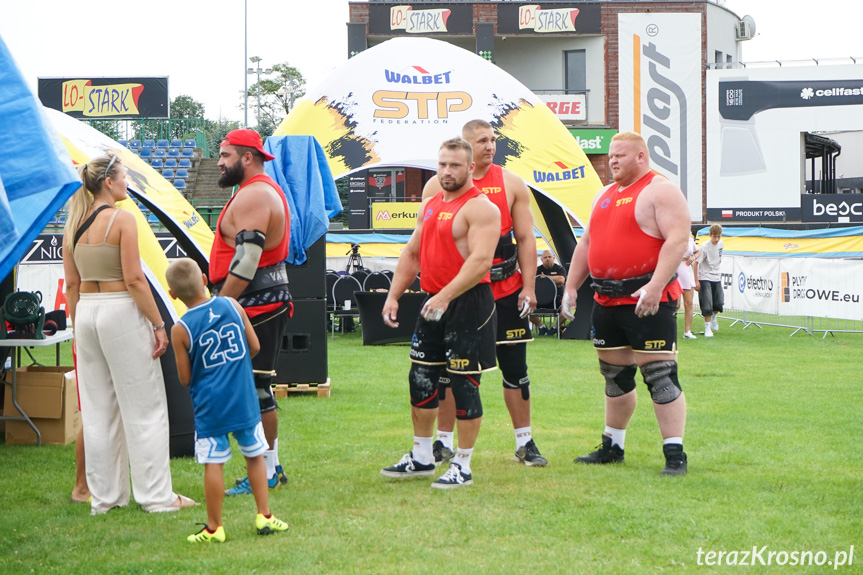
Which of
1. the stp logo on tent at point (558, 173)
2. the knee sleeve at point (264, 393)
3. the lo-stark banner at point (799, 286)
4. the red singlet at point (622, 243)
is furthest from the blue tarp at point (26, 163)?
the lo-stark banner at point (799, 286)

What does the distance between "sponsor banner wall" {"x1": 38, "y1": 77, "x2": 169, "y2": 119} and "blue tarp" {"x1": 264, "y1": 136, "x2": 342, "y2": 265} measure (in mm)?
32925

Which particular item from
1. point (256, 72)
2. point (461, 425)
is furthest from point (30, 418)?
point (256, 72)

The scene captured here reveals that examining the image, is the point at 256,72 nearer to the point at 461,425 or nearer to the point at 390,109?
the point at 390,109

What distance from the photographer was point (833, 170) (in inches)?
1550

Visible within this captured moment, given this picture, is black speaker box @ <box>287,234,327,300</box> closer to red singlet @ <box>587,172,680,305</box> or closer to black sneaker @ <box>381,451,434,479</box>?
black sneaker @ <box>381,451,434,479</box>

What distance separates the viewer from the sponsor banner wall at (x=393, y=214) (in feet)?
107

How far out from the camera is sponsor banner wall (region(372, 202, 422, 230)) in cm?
3269

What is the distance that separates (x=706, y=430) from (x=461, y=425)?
260 cm

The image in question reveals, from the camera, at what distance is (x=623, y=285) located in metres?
5.59

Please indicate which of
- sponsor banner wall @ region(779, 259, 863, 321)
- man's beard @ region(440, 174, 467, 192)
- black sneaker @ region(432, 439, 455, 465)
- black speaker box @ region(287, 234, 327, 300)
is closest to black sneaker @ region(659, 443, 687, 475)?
black sneaker @ region(432, 439, 455, 465)

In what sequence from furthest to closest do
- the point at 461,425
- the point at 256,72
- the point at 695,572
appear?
the point at 256,72
the point at 461,425
the point at 695,572

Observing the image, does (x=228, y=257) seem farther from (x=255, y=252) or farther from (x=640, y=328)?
(x=640, y=328)

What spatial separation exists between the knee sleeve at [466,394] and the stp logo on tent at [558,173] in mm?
9291

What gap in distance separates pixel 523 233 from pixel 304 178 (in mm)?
2517
